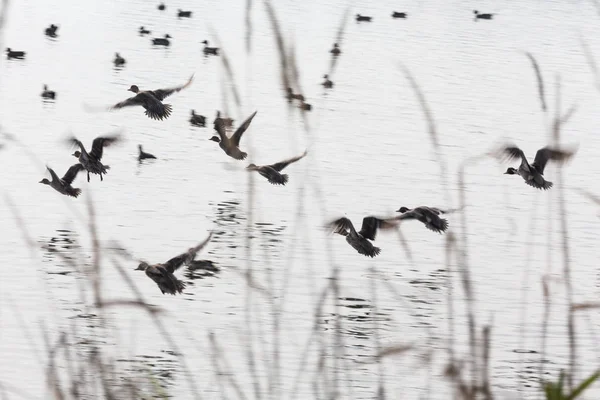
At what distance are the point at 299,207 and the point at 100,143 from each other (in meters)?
10.1

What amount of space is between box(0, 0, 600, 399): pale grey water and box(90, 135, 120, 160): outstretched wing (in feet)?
2.60

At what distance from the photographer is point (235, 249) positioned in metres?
14.9

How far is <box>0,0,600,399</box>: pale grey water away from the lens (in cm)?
930

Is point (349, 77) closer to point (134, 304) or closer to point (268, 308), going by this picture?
point (268, 308)

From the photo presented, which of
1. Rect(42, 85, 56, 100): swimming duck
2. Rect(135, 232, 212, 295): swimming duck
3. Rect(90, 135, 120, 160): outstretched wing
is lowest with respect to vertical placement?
Rect(135, 232, 212, 295): swimming duck

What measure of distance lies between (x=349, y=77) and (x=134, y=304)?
116ft

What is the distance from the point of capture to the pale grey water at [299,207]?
366 inches

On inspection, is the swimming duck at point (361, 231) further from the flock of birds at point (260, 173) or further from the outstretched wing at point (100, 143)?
the outstretched wing at point (100, 143)

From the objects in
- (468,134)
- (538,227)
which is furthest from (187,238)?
(468,134)

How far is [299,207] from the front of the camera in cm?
431

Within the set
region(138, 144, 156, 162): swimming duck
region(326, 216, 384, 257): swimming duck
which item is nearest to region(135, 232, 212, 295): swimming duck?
region(326, 216, 384, 257): swimming duck

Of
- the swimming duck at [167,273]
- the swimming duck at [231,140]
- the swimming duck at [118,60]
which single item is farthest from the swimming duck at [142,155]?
the swimming duck at [231,140]

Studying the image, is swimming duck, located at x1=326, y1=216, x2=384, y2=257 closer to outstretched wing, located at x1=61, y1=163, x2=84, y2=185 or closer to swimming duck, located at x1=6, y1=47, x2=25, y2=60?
outstretched wing, located at x1=61, y1=163, x2=84, y2=185

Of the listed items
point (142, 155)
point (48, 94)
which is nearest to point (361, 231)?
point (142, 155)
